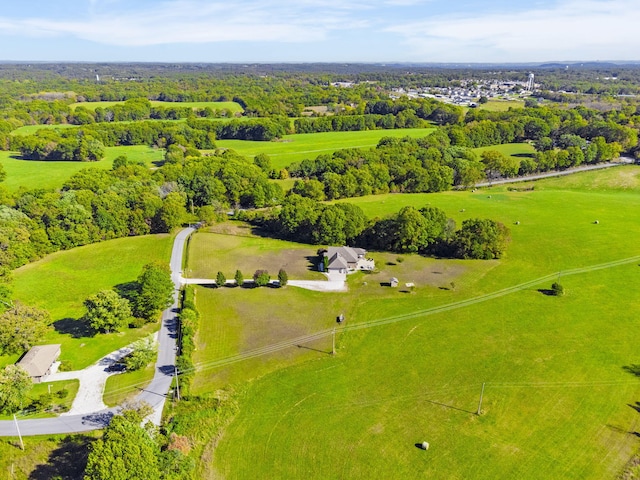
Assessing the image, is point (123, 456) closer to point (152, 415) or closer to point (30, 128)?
point (152, 415)

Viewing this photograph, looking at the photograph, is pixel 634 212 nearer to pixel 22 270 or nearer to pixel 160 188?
pixel 160 188

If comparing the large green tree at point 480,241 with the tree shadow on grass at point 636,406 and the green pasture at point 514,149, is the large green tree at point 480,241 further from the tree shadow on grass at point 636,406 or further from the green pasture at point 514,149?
the green pasture at point 514,149

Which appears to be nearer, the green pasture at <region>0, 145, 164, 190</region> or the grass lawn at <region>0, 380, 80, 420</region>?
the grass lawn at <region>0, 380, 80, 420</region>

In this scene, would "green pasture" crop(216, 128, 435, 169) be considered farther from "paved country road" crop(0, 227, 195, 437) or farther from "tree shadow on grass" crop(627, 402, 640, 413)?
"tree shadow on grass" crop(627, 402, 640, 413)

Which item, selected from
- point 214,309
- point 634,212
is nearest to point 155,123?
point 214,309

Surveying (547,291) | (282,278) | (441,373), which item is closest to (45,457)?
(282,278)

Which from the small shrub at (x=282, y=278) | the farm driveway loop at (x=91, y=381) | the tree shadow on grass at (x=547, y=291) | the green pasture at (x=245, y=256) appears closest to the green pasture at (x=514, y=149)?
the tree shadow on grass at (x=547, y=291)

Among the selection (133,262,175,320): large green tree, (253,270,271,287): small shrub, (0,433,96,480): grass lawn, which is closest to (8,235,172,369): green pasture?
(133,262,175,320): large green tree
